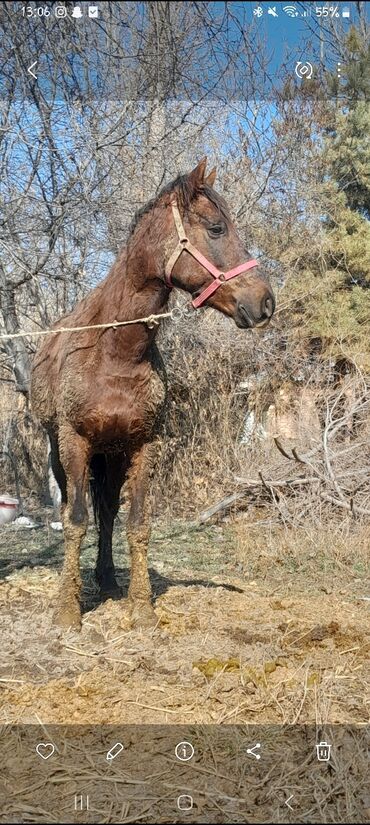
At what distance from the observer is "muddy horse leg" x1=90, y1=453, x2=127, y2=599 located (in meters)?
5.23

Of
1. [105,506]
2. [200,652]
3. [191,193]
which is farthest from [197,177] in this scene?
[200,652]

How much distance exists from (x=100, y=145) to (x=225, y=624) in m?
6.37

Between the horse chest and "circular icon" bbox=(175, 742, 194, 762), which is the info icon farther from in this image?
the horse chest

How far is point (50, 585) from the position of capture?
18.2 feet

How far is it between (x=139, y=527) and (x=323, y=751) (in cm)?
208

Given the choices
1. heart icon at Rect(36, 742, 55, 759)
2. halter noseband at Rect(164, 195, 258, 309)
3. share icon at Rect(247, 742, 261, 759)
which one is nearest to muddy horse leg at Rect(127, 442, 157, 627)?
halter noseband at Rect(164, 195, 258, 309)

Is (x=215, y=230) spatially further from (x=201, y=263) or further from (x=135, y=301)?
(x=135, y=301)

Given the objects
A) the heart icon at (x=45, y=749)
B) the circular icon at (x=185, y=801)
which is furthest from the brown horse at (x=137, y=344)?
the circular icon at (x=185, y=801)

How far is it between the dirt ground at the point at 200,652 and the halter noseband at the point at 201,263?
6.84 ft

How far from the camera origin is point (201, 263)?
387cm

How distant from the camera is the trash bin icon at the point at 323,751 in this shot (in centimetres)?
274

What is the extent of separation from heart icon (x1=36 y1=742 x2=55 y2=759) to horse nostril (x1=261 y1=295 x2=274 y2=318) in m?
2.41

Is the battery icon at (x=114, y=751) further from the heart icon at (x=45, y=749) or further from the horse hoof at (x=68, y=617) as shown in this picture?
the horse hoof at (x=68, y=617)

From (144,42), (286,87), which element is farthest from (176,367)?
(286,87)
